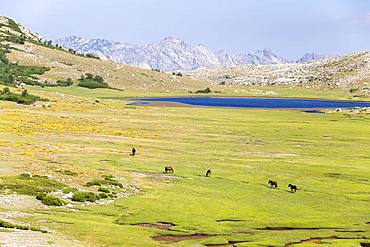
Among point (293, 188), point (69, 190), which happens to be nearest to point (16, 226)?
point (69, 190)

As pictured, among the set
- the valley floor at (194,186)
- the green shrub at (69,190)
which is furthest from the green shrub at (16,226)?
the green shrub at (69,190)

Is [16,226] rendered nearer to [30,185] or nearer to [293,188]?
[30,185]

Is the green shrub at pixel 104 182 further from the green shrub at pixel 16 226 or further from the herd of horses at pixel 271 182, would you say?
the green shrub at pixel 16 226

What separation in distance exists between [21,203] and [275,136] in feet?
230

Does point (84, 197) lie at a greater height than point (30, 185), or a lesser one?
lesser

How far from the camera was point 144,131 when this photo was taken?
343 feet

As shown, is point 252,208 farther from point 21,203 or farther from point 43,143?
point 43,143

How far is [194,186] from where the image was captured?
52125 millimetres

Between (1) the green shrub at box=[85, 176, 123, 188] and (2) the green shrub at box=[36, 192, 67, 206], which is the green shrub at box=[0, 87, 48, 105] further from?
(2) the green shrub at box=[36, 192, 67, 206]

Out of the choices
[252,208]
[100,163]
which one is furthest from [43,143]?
[252,208]

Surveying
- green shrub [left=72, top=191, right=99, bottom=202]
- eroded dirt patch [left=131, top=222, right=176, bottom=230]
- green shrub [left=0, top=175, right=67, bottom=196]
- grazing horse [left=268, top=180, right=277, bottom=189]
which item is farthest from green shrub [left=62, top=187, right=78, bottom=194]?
grazing horse [left=268, top=180, right=277, bottom=189]

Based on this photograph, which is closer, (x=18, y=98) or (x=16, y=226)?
(x=16, y=226)

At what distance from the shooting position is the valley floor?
35844 millimetres

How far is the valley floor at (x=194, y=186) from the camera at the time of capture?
35.8m
